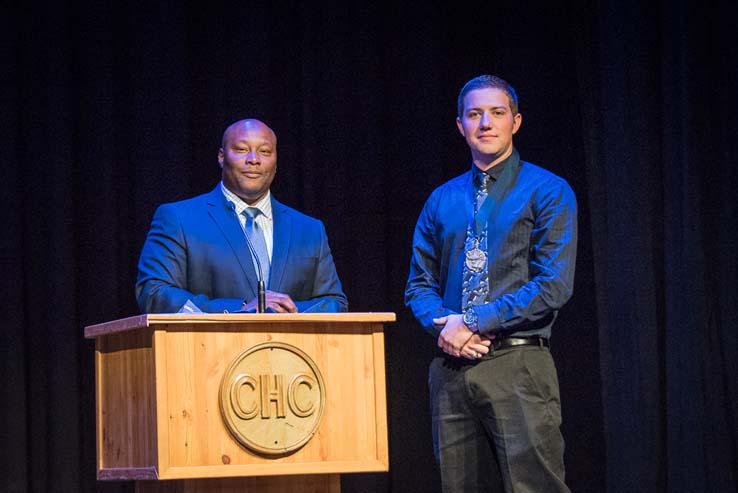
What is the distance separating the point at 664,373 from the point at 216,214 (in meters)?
2.03

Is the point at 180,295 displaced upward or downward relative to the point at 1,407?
upward

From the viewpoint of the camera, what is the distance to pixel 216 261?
3736 millimetres

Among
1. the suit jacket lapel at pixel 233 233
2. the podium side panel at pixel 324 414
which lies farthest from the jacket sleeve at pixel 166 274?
the podium side panel at pixel 324 414

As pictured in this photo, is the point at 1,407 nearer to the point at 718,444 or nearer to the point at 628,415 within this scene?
the point at 628,415

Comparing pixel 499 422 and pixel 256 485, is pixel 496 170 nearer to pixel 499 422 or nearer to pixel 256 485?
pixel 499 422

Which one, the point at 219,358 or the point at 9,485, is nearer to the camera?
the point at 219,358

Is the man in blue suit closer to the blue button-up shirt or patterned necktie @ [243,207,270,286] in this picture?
patterned necktie @ [243,207,270,286]

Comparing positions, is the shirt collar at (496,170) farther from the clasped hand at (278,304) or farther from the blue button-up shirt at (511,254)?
the clasped hand at (278,304)

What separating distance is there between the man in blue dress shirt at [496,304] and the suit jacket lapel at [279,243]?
1.50 feet

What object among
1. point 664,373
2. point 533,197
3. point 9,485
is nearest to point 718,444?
point 664,373

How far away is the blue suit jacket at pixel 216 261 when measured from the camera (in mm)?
3705

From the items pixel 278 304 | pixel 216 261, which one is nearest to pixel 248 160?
pixel 216 261

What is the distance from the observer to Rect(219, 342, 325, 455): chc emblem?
116 inches

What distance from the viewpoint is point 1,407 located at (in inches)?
→ 167
